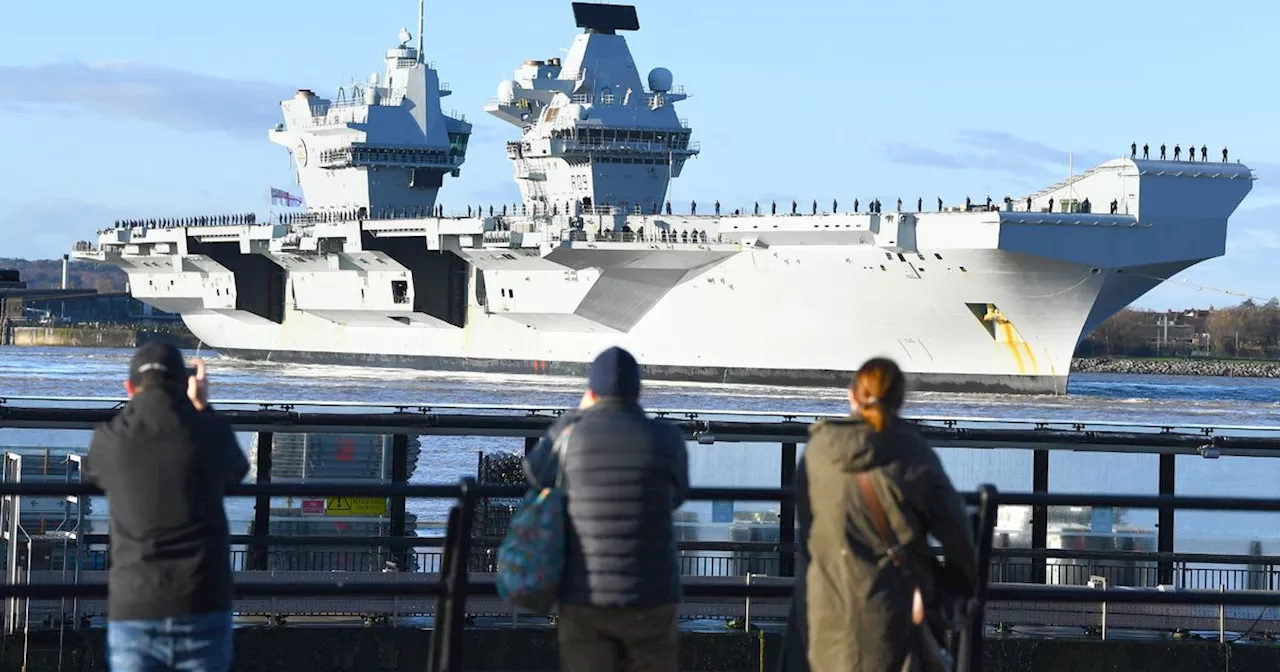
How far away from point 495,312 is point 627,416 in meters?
50.6

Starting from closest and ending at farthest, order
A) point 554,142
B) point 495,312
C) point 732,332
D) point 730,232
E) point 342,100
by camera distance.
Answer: point 730,232 → point 732,332 → point 495,312 → point 554,142 → point 342,100

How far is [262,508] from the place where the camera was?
1105 centimetres

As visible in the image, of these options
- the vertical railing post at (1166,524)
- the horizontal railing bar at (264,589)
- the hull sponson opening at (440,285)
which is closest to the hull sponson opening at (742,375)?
the hull sponson opening at (440,285)

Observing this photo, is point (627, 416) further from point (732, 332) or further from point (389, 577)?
point (732, 332)

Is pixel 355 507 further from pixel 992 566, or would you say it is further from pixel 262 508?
pixel 992 566

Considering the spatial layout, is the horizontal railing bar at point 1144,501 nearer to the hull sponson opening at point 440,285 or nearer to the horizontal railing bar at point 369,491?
the horizontal railing bar at point 369,491

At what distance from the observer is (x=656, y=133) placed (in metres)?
60.4

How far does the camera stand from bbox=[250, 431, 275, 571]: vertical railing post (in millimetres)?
11016

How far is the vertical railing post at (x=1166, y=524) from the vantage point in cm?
1105

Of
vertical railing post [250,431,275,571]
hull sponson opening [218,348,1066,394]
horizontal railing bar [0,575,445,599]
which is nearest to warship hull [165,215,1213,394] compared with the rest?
hull sponson opening [218,348,1066,394]

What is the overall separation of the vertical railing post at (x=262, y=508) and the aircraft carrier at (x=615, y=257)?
26.2 metres

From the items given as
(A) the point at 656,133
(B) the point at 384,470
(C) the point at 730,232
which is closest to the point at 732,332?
(C) the point at 730,232

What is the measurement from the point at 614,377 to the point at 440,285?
53.8 m

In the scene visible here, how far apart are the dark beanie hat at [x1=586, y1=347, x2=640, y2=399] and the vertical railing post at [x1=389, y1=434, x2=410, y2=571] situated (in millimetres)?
5761
